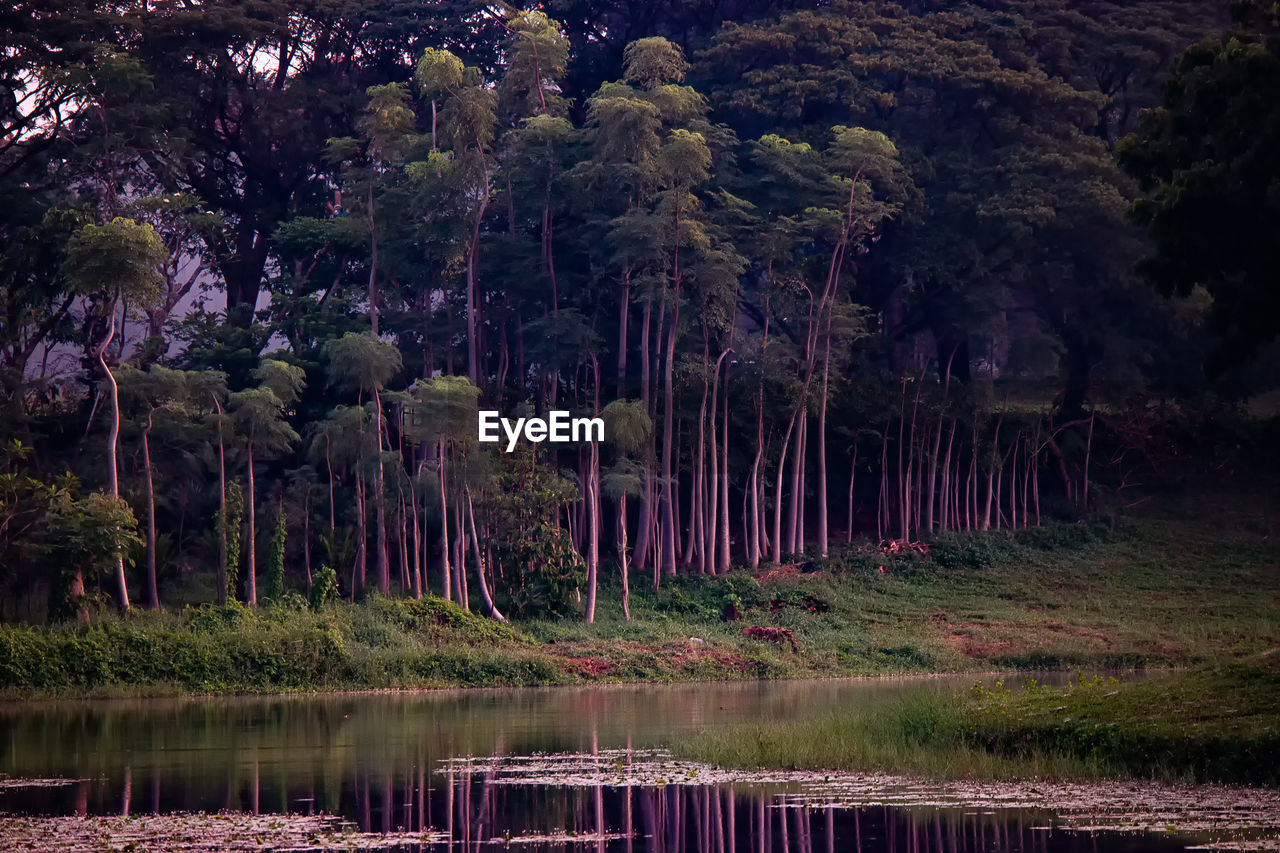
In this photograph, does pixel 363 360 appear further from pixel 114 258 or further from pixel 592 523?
pixel 592 523

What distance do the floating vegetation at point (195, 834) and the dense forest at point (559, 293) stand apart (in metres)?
22.0

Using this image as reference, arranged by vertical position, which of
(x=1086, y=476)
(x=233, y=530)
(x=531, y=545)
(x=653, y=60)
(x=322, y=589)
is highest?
(x=653, y=60)

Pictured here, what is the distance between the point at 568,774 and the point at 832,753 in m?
3.42

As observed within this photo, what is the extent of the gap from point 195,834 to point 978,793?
7745mm

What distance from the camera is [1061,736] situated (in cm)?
1747

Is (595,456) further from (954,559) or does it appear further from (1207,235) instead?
(1207,235)

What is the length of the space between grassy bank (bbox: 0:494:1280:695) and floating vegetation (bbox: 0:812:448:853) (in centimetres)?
1833

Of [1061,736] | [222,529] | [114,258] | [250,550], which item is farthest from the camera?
[250,550]

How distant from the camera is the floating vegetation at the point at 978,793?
1297 centimetres

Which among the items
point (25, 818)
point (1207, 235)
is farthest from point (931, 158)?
point (25, 818)

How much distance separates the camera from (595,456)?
137 ft

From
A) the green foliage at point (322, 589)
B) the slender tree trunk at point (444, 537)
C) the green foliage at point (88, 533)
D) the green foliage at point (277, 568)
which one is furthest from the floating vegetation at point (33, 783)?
the slender tree trunk at point (444, 537)

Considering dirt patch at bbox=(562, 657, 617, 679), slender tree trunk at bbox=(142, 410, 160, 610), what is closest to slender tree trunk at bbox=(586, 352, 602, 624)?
dirt patch at bbox=(562, 657, 617, 679)

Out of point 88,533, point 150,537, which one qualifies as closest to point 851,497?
point 150,537
